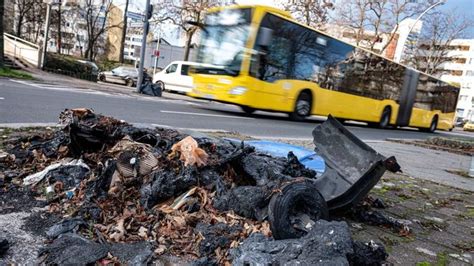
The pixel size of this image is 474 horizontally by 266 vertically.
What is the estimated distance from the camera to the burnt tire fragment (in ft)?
8.30

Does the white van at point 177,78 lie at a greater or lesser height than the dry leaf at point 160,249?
greater

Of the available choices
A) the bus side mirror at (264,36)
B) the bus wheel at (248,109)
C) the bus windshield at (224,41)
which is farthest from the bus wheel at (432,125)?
the bus windshield at (224,41)

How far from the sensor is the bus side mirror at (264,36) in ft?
40.6

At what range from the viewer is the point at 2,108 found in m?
7.61

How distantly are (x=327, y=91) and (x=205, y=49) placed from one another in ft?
17.6

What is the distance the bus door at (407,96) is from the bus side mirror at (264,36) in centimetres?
1132

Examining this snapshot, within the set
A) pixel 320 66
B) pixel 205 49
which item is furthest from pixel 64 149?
pixel 320 66

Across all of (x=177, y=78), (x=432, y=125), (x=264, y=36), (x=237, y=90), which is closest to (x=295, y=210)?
(x=237, y=90)

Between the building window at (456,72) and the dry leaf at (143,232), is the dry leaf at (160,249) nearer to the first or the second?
the dry leaf at (143,232)

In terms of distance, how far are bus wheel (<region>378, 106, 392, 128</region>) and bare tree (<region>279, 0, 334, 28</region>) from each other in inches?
692

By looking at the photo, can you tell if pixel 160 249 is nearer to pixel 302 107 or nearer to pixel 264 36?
pixel 264 36

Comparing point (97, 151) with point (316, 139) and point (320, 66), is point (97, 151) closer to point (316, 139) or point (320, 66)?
point (316, 139)

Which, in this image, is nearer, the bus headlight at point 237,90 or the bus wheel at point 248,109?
the bus headlight at point 237,90

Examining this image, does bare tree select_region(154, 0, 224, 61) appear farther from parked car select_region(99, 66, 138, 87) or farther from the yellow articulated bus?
the yellow articulated bus
